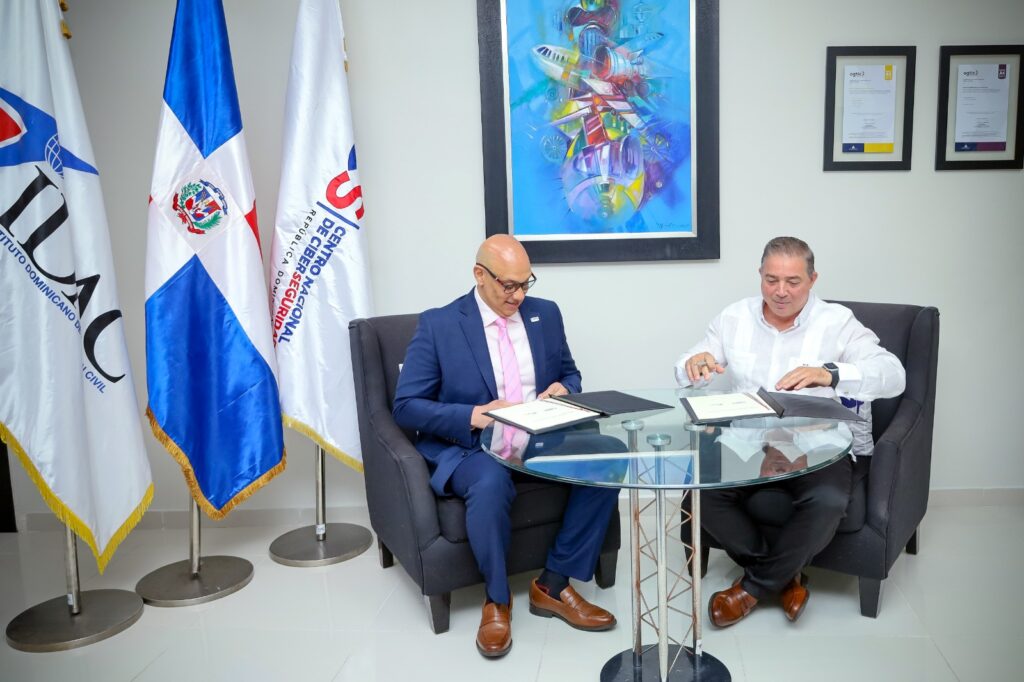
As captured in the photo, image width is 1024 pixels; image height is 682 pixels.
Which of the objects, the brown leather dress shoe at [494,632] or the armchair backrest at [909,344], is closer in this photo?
the brown leather dress shoe at [494,632]

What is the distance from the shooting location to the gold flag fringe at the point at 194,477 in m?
2.80

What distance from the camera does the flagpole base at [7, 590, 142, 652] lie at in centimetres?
255

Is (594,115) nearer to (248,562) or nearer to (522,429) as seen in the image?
(522,429)

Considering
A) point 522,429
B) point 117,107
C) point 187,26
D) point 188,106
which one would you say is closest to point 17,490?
point 117,107

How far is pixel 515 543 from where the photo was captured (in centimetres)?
257

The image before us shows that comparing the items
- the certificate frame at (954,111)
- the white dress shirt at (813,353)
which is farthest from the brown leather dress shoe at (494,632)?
the certificate frame at (954,111)

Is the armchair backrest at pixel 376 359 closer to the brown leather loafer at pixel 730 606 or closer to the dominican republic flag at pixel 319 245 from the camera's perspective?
the dominican republic flag at pixel 319 245

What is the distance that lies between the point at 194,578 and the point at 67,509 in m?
0.58

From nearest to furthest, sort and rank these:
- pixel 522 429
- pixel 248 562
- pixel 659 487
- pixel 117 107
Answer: pixel 659 487
pixel 522 429
pixel 248 562
pixel 117 107

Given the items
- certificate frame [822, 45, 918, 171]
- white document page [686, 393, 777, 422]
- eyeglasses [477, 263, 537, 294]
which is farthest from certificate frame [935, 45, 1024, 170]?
eyeglasses [477, 263, 537, 294]

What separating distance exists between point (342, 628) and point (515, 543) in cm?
63

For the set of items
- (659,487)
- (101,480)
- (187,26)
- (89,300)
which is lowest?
(101,480)

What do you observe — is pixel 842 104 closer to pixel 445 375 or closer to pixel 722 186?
pixel 722 186

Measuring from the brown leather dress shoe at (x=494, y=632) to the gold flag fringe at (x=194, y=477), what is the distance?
1.05 m
